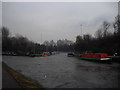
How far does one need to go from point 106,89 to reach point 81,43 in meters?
68.6

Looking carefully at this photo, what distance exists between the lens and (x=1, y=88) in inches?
374

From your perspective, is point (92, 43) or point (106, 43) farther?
point (92, 43)

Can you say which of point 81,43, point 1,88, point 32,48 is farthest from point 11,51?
point 1,88

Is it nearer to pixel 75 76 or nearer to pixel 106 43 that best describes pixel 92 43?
pixel 106 43

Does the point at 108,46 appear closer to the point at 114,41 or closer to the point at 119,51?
the point at 114,41

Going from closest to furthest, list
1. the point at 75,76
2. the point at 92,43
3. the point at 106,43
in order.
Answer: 1. the point at 75,76
2. the point at 106,43
3. the point at 92,43

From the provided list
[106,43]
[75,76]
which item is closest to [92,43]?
[106,43]

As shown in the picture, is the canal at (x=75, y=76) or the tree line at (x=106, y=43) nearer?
the canal at (x=75, y=76)

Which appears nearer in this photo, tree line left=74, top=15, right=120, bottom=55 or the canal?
the canal

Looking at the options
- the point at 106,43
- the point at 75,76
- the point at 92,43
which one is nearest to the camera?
the point at 75,76

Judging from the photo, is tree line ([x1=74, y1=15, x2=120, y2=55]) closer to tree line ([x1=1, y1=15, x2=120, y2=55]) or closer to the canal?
tree line ([x1=1, y1=15, x2=120, y2=55])

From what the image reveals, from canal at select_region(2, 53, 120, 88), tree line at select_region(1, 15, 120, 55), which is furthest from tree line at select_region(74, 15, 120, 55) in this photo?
canal at select_region(2, 53, 120, 88)

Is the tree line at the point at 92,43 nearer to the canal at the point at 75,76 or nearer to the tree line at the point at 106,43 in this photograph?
the tree line at the point at 106,43

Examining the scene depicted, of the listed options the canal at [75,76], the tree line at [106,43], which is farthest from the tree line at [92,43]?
the canal at [75,76]
